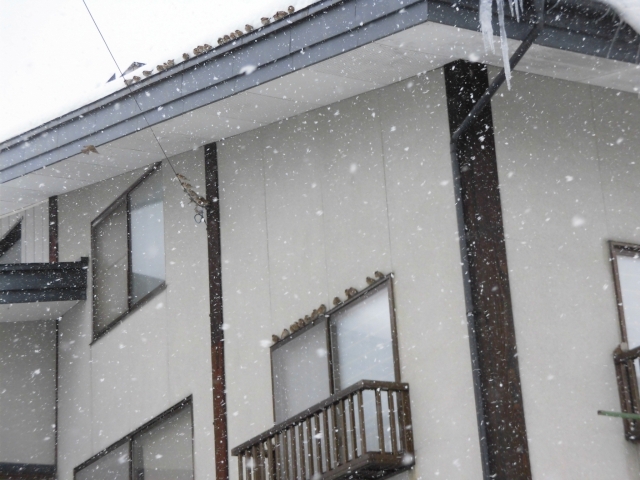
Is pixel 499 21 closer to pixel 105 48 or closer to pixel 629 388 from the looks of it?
pixel 629 388

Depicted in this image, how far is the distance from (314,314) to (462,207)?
86.2 inches

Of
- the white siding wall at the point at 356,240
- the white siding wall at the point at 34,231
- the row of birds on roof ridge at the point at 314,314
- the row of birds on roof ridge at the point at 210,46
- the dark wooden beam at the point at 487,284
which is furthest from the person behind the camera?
the white siding wall at the point at 34,231

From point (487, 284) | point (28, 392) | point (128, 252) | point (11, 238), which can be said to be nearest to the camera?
point (487, 284)

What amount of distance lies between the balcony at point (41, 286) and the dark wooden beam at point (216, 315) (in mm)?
3281

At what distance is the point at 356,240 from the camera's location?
969 cm

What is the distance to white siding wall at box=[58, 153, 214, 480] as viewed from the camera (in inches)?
460

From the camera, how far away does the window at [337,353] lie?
9.17 m

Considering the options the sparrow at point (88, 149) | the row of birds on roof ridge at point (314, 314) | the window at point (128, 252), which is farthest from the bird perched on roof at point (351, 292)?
the sparrow at point (88, 149)

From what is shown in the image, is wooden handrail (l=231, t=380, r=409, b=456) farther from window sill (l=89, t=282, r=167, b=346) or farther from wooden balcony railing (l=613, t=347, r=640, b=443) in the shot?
window sill (l=89, t=282, r=167, b=346)

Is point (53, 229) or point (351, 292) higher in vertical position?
point (53, 229)

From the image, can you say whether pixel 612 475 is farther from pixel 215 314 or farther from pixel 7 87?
pixel 7 87

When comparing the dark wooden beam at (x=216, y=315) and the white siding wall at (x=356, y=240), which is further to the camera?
the dark wooden beam at (x=216, y=315)

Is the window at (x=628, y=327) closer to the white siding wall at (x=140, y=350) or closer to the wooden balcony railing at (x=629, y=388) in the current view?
the wooden balcony railing at (x=629, y=388)

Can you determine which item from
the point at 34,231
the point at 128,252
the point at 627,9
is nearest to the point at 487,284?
the point at 627,9
